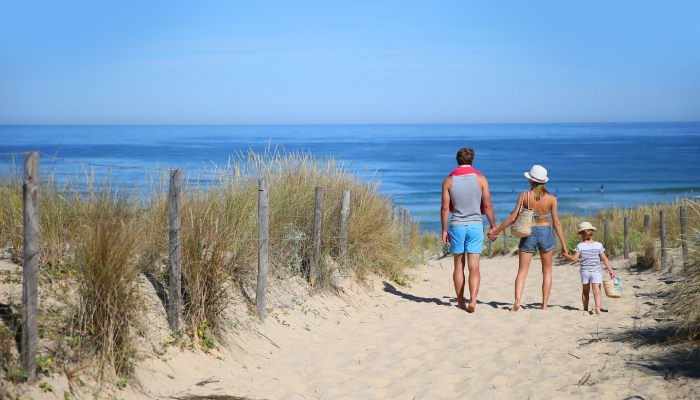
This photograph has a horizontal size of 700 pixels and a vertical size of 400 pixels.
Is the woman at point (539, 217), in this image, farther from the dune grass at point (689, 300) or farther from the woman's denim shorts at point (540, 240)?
the dune grass at point (689, 300)

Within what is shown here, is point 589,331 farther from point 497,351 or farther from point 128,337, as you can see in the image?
point 128,337

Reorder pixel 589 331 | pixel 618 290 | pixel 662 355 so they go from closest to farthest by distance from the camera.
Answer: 1. pixel 662 355
2. pixel 589 331
3. pixel 618 290

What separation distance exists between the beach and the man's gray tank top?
3.96 feet

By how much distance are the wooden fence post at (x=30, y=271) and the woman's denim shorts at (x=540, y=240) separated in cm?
520

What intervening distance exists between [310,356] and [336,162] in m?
4.76

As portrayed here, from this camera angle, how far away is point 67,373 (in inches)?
153

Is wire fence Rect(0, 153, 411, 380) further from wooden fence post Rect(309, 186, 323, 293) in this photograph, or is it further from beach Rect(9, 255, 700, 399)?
beach Rect(9, 255, 700, 399)

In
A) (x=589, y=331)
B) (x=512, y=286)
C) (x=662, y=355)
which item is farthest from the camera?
(x=512, y=286)

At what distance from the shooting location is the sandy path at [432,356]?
457 centimetres

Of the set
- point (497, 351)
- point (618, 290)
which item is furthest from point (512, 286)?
point (497, 351)

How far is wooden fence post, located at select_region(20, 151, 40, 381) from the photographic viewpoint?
3.72 metres

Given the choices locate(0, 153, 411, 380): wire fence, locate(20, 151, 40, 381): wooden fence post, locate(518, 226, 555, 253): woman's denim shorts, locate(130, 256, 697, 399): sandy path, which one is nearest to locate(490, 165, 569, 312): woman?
locate(518, 226, 555, 253): woman's denim shorts

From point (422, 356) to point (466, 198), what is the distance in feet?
7.14

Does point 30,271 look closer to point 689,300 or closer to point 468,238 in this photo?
point 468,238
